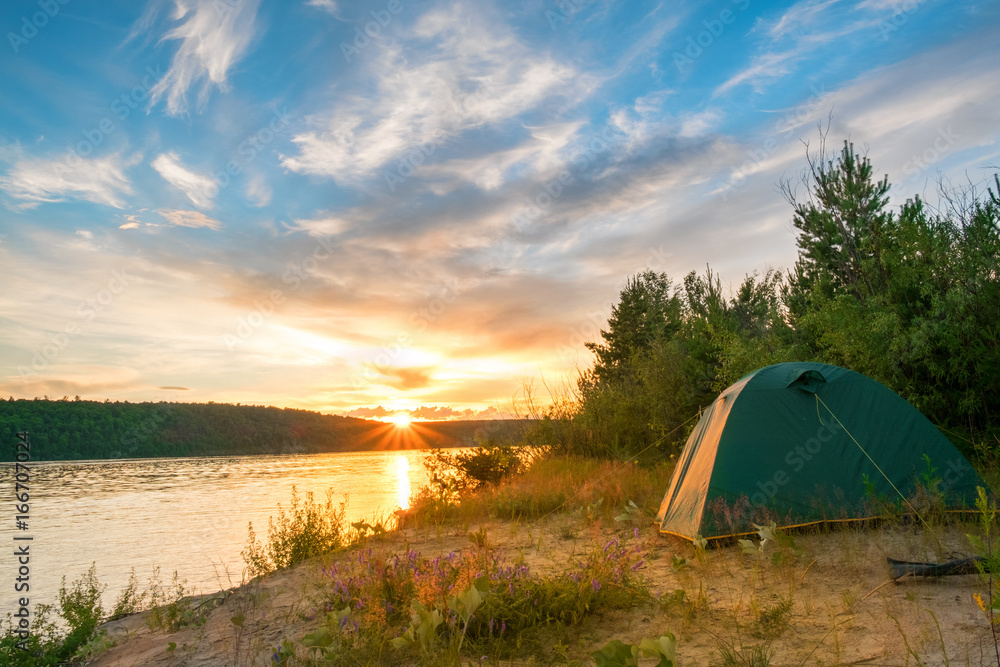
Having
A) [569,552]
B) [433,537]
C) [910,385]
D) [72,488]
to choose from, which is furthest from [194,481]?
[910,385]

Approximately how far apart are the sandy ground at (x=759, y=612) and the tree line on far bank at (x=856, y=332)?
445 cm

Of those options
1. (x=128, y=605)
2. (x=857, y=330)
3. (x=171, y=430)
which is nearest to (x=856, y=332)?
(x=857, y=330)

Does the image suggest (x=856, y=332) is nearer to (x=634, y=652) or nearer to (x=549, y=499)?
(x=549, y=499)

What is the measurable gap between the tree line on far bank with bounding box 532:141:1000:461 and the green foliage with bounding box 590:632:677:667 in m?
8.33

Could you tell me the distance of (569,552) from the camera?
20.9ft

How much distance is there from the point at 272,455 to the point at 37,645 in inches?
2789

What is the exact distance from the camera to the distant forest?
46625 millimetres

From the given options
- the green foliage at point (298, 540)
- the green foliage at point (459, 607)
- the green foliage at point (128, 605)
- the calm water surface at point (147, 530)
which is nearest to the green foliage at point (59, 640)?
the green foliage at point (128, 605)

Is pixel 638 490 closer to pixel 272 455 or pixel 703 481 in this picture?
pixel 703 481

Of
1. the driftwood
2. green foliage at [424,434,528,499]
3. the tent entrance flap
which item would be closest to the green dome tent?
the tent entrance flap

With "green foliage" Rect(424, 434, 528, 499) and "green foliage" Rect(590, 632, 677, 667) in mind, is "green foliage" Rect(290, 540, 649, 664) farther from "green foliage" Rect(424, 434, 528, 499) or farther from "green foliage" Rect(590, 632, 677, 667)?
"green foliage" Rect(424, 434, 528, 499)

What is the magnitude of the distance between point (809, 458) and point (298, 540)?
6891mm

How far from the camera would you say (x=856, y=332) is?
9258 mm

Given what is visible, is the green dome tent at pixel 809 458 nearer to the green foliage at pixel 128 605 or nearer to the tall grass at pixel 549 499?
the tall grass at pixel 549 499
